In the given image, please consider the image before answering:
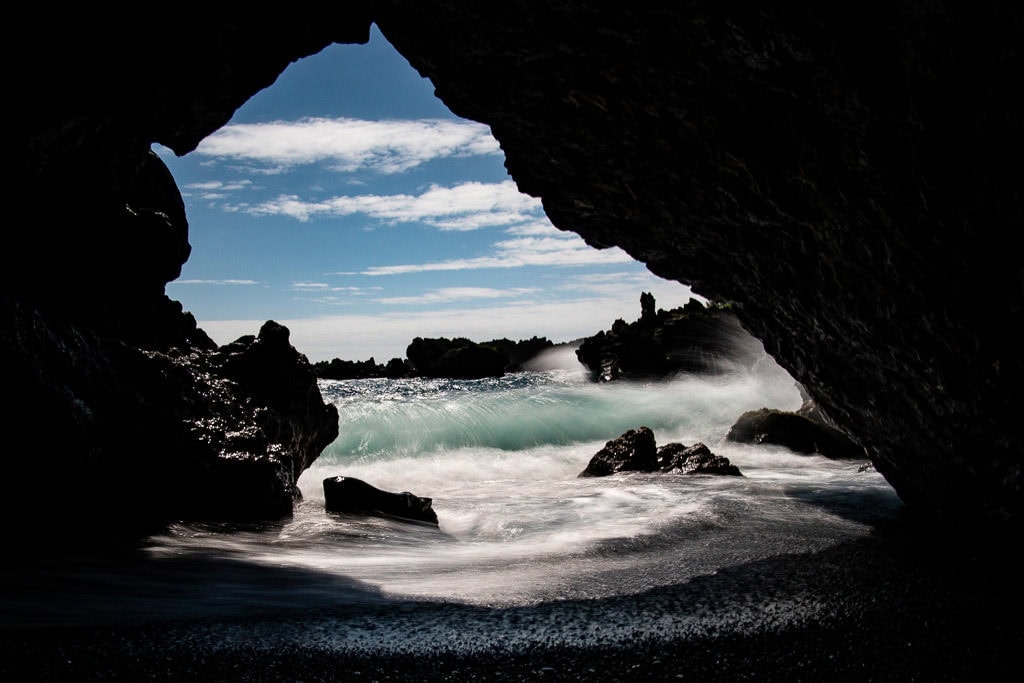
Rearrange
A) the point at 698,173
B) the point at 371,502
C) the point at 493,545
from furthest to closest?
the point at 371,502 → the point at 493,545 → the point at 698,173

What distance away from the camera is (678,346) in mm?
42656

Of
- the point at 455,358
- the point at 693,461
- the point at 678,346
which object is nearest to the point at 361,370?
the point at 455,358

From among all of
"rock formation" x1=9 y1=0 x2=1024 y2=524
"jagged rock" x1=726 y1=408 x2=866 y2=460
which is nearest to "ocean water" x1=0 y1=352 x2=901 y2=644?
"jagged rock" x1=726 y1=408 x2=866 y2=460

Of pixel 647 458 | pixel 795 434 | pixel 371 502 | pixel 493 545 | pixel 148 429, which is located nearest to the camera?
pixel 148 429

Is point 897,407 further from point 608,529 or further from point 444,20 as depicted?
point 444,20

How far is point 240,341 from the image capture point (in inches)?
359

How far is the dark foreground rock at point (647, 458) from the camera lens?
1187 centimetres

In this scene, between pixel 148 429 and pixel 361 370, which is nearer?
pixel 148 429

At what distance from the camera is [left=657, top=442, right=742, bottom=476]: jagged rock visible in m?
11.6

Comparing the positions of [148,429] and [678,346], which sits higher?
[678,346]

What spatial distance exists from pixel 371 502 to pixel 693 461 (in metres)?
6.64

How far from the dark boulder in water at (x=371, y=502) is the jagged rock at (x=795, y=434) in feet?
33.7

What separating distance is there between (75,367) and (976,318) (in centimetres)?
767

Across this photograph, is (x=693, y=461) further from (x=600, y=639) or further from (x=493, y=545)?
(x=600, y=639)
